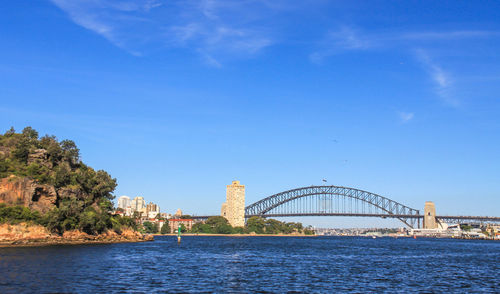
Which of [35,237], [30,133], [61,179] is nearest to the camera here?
[35,237]

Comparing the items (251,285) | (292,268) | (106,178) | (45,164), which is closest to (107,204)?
(106,178)

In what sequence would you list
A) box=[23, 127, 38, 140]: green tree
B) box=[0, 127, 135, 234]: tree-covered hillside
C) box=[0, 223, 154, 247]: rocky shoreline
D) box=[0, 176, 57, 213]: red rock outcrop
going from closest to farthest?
box=[0, 223, 154, 247]: rocky shoreline → box=[0, 176, 57, 213]: red rock outcrop → box=[0, 127, 135, 234]: tree-covered hillside → box=[23, 127, 38, 140]: green tree

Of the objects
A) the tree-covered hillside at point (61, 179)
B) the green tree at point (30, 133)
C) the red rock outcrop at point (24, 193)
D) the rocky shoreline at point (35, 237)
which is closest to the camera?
the rocky shoreline at point (35, 237)

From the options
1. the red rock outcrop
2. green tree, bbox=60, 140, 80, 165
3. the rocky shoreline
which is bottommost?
the rocky shoreline

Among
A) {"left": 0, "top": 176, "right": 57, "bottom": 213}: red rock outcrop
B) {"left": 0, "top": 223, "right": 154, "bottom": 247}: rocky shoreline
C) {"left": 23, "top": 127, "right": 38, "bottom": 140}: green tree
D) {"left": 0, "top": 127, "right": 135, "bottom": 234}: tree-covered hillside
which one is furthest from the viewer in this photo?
{"left": 23, "top": 127, "right": 38, "bottom": 140}: green tree

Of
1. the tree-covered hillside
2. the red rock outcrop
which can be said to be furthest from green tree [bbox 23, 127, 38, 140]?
the red rock outcrop

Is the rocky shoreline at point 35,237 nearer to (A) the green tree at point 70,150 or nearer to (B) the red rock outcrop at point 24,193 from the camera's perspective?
(B) the red rock outcrop at point 24,193

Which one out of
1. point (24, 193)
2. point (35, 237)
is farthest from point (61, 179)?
point (35, 237)

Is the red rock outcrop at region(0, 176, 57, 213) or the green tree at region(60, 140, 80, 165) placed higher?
the green tree at region(60, 140, 80, 165)

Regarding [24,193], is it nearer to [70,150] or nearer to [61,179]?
[61,179]

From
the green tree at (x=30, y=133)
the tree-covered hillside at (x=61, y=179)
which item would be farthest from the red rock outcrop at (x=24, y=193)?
the green tree at (x=30, y=133)

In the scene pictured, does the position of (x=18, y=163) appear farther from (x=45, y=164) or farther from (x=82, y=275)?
(x=82, y=275)

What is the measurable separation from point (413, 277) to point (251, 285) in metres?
17.8

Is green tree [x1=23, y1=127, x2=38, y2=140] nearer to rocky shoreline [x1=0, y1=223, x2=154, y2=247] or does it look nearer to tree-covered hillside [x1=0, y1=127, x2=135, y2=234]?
tree-covered hillside [x1=0, y1=127, x2=135, y2=234]
